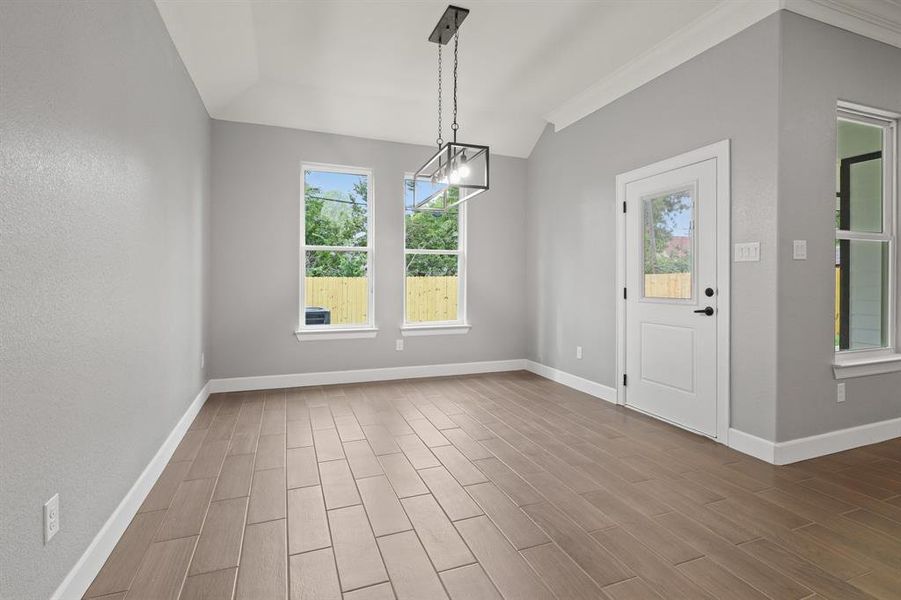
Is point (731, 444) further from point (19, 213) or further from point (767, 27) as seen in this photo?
point (19, 213)

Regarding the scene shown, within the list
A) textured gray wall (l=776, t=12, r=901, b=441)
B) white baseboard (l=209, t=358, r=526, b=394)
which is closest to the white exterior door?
textured gray wall (l=776, t=12, r=901, b=441)

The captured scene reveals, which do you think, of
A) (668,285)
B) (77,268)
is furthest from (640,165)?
(77,268)

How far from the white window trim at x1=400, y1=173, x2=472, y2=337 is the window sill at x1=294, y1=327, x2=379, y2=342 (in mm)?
394

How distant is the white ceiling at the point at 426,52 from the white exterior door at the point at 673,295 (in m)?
0.98

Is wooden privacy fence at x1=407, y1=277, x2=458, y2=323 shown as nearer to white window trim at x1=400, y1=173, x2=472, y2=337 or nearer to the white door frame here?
white window trim at x1=400, y1=173, x2=472, y2=337

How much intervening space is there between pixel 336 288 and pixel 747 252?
3807 mm

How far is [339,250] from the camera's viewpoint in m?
4.99

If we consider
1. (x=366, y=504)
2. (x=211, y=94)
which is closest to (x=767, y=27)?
(x=366, y=504)

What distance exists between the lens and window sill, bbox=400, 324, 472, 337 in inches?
205

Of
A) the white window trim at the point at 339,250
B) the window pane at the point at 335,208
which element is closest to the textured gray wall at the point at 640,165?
the white window trim at the point at 339,250

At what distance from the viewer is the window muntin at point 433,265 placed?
529cm

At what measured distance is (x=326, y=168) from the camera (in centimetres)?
495

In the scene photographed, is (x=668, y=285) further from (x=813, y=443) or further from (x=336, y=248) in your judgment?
(x=336, y=248)

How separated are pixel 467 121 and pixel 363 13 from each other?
2.06 m
